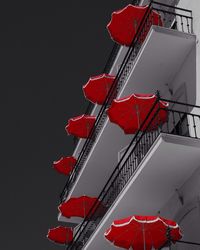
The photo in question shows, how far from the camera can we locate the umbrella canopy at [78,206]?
2456 cm

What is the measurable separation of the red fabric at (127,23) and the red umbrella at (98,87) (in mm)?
2687

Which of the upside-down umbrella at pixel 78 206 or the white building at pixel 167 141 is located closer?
the white building at pixel 167 141

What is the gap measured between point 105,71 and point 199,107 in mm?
13188

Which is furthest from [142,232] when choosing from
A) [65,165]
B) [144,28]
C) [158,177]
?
[65,165]

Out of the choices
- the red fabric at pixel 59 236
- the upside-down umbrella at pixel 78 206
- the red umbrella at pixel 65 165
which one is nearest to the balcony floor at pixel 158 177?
the upside-down umbrella at pixel 78 206

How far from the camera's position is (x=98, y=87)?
83.2 ft

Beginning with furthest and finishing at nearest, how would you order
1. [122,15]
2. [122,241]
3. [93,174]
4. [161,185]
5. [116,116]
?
[93,174] → [122,15] → [116,116] → [161,185] → [122,241]

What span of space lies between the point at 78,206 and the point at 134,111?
7881mm

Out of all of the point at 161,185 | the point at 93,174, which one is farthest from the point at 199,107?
the point at 93,174

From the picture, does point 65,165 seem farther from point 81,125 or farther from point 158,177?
point 158,177

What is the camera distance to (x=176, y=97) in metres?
19.2

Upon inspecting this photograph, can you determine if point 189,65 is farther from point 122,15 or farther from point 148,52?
point 122,15

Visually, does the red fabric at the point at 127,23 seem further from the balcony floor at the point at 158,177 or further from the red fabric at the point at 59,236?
the red fabric at the point at 59,236

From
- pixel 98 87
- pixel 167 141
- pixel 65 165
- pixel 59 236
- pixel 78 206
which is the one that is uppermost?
pixel 167 141
